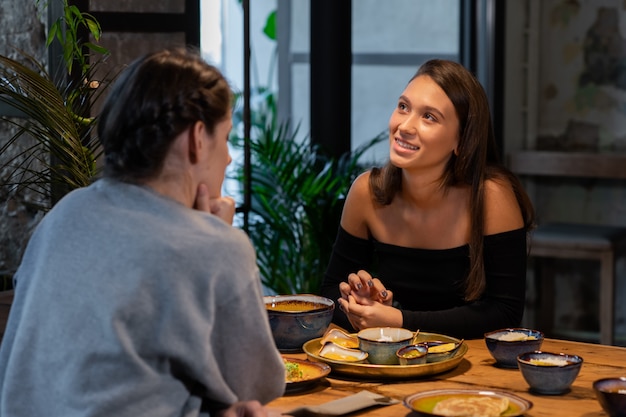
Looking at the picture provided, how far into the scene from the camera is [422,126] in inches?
102

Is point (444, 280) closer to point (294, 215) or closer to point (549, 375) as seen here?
point (549, 375)

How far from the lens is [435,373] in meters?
2.03

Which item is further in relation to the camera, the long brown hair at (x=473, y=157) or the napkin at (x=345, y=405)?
the long brown hair at (x=473, y=157)

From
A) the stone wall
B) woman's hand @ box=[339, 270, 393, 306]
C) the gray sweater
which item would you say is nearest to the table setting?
woman's hand @ box=[339, 270, 393, 306]

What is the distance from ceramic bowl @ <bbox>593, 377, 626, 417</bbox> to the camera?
66.9 inches

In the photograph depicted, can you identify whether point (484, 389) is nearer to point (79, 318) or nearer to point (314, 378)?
point (314, 378)

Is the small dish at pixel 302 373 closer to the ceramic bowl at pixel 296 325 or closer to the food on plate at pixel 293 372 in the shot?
the food on plate at pixel 293 372

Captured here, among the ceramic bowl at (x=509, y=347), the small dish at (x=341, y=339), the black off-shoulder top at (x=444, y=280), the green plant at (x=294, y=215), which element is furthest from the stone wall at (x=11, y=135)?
the ceramic bowl at (x=509, y=347)

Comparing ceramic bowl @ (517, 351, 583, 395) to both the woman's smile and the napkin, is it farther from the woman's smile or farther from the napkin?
the woman's smile

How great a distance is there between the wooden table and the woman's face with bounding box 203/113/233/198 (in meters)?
0.39

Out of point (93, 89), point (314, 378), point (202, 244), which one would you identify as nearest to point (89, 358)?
point (202, 244)

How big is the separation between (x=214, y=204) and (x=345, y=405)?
446 mm

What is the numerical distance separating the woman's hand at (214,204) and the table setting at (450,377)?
33 cm

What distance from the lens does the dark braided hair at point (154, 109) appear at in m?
1.47
